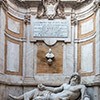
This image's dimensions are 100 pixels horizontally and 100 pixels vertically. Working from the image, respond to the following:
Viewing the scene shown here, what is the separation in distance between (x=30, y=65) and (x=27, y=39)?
944 millimetres

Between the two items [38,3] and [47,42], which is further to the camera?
[38,3]

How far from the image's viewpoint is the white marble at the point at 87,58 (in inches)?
495

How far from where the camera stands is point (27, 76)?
1284 centimetres

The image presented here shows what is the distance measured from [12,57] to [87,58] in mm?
2561

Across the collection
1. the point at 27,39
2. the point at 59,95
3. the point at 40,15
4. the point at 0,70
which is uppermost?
the point at 40,15

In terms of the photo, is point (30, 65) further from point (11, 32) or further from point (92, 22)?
point (92, 22)

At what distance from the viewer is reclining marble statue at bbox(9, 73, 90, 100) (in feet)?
37.5

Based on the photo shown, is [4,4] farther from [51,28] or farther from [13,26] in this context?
[51,28]

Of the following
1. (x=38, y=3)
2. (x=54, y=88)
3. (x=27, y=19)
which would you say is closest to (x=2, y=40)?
(x=27, y=19)

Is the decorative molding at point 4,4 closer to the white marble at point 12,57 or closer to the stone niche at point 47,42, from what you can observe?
the stone niche at point 47,42

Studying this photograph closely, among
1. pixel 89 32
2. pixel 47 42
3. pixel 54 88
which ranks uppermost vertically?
pixel 89 32

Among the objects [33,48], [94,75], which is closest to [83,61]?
[94,75]

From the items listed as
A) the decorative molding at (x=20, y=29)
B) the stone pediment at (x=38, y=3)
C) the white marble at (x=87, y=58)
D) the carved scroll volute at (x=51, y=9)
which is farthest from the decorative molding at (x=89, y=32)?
the decorative molding at (x=20, y=29)

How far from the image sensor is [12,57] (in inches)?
504
